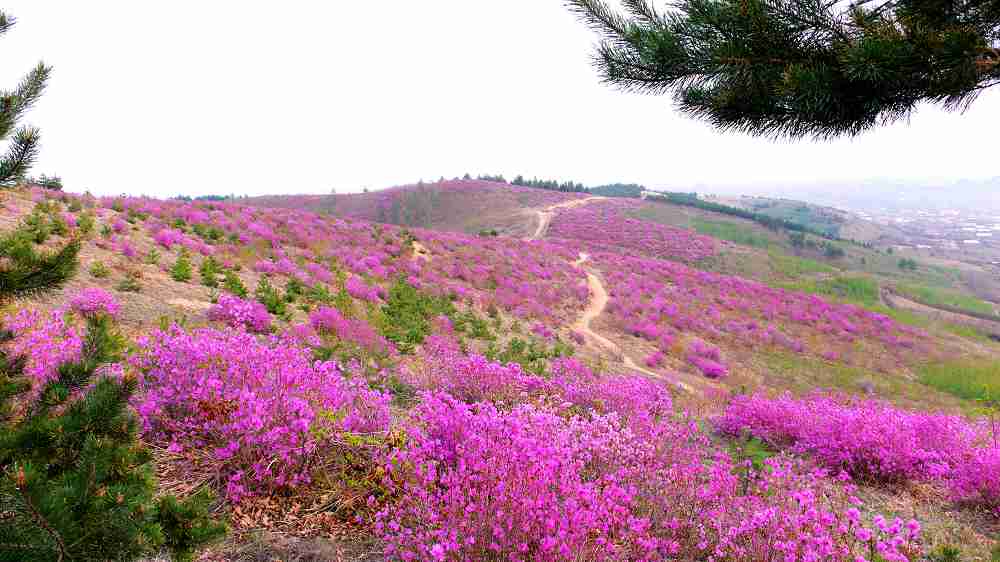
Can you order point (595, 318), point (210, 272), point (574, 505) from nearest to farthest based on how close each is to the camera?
point (574, 505) < point (210, 272) < point (595, 318)

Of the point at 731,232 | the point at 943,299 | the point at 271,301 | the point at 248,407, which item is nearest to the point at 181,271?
the point at 271,301

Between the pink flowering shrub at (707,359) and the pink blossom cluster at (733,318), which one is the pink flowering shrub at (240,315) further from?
the pink blossom cluster at (733,318)

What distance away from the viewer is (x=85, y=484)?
1606mm

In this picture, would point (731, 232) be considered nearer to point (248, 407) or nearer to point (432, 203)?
point (432, 203)

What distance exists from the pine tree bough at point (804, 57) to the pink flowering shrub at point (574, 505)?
3584 mm

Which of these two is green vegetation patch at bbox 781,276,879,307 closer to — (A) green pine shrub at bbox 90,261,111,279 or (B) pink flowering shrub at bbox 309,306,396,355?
(B) pink flowering shrub at bbox 309,306,396,355

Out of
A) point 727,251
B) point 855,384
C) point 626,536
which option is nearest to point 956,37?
point 626,536

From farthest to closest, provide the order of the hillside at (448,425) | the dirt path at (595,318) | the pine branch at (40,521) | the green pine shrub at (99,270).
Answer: the dirt path at (595,318) → the green pine shrub at (99,270) → the hillside at (448,425) → the pine branch at (40,521)

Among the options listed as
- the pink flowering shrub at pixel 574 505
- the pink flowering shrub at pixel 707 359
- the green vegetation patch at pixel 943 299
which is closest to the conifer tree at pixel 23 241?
the pink flowering shrub at pixel 574 505

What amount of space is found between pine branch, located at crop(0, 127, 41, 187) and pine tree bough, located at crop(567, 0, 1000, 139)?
4831 mm

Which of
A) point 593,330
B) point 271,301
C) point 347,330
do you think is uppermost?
point 271,301

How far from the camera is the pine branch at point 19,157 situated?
7.65 ft

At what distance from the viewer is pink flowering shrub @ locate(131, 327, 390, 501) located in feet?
12.0

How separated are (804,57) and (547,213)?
5849cm
